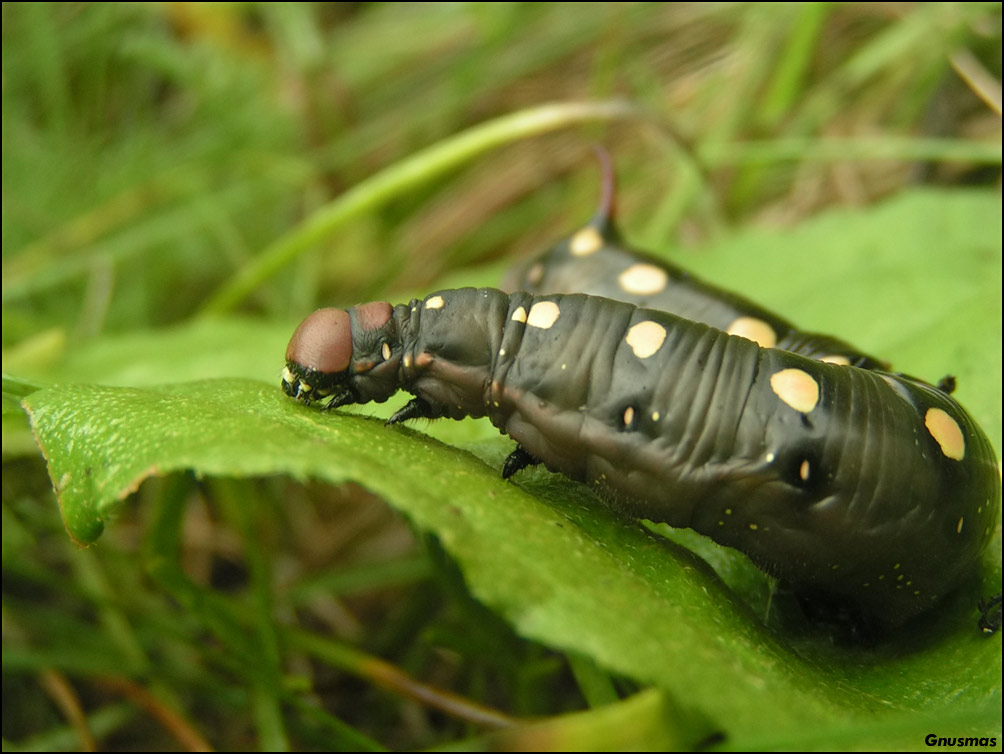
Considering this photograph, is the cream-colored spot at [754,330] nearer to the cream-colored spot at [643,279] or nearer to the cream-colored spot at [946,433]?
the cream-colored spot at [643,279]

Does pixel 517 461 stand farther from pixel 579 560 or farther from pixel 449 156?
pixel 449 156

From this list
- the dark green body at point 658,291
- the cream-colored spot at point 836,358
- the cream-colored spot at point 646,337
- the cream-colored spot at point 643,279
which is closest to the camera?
the cream-colored spot at point 646,337

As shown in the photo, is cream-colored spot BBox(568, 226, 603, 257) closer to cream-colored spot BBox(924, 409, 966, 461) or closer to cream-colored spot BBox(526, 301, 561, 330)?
cream-colored spot BBox(526, 301, 561, 330)

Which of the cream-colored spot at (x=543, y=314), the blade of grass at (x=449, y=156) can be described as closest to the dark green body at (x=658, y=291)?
the blade of grass at (x=449, y=156)

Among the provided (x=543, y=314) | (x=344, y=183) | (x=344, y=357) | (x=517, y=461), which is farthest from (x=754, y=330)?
(x=344, y=183)

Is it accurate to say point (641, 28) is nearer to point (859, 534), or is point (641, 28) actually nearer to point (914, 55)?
point (914, 55)

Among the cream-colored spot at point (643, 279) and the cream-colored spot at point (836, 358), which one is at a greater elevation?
the cream-colored spot at point (643, 279)
